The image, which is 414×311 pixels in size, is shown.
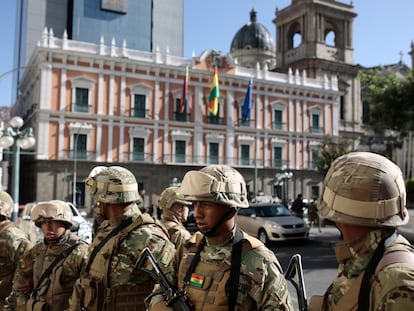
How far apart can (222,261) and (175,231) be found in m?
1.98

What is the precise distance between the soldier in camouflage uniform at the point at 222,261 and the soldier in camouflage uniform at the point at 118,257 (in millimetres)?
468

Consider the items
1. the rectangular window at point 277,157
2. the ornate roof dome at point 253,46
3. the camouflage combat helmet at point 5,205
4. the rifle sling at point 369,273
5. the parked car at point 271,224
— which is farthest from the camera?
the ornate roof dome at point 253,46

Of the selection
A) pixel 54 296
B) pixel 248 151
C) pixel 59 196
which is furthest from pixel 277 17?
pixel 54 296

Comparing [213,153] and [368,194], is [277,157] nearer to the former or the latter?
[213,153]

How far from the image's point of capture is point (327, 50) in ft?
141

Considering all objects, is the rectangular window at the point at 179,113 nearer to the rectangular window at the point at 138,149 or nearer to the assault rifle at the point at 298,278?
the rectangular window at the point at 138,149

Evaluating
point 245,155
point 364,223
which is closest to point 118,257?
point 364,223

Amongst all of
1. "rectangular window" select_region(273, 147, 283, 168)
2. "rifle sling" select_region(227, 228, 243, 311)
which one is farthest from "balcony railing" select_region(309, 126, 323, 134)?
"rifle sling" select_region(227, 228, 243, 311)

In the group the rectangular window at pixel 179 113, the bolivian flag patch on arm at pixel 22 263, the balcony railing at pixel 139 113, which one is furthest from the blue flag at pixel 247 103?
the bolivian flag patch on arm at pixel 22 263

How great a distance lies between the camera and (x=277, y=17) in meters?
46.7

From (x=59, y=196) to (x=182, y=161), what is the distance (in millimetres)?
9080

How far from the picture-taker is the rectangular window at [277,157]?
120ft

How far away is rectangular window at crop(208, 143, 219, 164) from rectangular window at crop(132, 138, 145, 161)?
531 cm

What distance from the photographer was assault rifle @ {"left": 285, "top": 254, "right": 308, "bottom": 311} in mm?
2008
